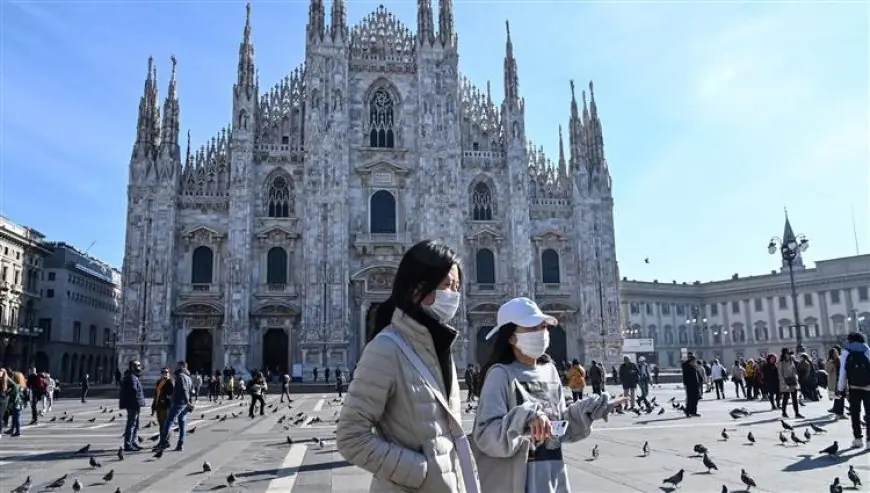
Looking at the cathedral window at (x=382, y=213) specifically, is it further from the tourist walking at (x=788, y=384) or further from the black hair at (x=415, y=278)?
the black hair at (x=415, y=278)

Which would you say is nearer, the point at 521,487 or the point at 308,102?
the point at 521,487

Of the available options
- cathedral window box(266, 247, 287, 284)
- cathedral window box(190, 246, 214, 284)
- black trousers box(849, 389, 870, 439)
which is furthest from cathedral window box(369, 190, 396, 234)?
black trousers box(849, 389, 870, 439)

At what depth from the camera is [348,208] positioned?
38.4 meters

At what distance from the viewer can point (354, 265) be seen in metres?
38.1

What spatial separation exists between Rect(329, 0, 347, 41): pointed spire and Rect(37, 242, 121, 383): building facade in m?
33.0

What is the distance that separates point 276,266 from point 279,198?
394cm

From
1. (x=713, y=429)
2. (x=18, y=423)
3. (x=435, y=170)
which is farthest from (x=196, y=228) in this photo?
(x=713, y=429)

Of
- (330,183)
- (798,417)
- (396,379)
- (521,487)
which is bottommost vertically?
(798,417)

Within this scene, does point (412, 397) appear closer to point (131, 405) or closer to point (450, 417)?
point (450, 417)

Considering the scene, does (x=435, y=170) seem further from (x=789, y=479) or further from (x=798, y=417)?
(x=789, y=479)

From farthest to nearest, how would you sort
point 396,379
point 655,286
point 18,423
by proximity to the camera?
point 655,286 → point 18,423 → point 396,379

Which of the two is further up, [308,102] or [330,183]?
[308,102]

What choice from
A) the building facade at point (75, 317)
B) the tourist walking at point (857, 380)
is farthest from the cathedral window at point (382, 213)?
the building facade at point (75, 317)

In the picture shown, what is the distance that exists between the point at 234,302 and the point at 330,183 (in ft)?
27.4
